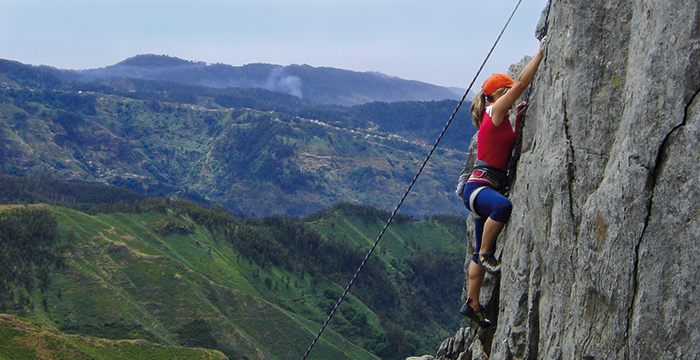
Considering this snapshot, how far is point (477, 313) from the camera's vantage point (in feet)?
36.0

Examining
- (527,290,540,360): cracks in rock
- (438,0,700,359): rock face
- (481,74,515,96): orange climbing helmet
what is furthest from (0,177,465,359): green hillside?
(438,0,700,359): rock face

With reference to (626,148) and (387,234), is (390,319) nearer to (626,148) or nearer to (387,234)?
(387,234)

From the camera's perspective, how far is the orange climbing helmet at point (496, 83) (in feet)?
32.7

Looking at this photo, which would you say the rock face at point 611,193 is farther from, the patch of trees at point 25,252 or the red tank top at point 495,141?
the patch of trees at point 25,252

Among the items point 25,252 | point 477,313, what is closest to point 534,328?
point 477,313

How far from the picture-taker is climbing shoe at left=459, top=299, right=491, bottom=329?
10922 mm

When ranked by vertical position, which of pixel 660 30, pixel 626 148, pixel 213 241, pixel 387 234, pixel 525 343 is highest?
pixel 660 30

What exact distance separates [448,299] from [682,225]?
140168 millimetres

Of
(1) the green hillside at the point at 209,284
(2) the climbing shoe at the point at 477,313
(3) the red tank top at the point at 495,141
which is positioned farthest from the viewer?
(1) the green hillside at the point at 209,284

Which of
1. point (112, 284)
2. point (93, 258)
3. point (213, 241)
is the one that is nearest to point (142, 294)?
point (112, 284)

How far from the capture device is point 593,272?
25.0ft

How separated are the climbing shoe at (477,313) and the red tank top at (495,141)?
8.67ft

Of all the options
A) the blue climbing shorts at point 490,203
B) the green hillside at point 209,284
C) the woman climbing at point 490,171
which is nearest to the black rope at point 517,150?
the woman climbing at point 490,171

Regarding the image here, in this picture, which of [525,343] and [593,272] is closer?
[593,272]
